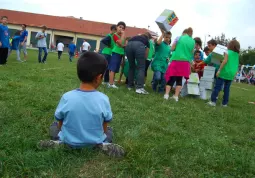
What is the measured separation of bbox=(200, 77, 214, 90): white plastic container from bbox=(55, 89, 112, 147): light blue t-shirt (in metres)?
5.65

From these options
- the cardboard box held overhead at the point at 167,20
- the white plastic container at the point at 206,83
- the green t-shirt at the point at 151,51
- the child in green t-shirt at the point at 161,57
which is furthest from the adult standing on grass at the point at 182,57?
the white plastic container at the point at 206,83

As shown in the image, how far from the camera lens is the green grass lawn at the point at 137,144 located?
2361 millimetres

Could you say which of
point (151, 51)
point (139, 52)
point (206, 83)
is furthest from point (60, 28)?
point (139, 52)

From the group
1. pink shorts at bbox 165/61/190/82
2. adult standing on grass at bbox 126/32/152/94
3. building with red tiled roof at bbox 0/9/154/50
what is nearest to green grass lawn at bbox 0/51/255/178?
pink shorts at bbox 165/61/190/82

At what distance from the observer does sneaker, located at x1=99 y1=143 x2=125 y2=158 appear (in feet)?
8.56

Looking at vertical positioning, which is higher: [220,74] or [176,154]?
[220,74]

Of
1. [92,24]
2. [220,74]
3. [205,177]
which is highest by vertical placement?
[92,24]

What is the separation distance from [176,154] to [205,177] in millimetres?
433

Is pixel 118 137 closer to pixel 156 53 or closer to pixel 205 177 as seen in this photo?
pixel 205 177

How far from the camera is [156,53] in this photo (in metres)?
7.48

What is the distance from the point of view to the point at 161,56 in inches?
290

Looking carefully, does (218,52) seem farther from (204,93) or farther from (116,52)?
(116,52)

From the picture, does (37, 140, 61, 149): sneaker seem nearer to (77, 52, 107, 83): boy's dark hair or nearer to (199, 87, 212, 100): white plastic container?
(77, 52, 107, 83): boy's dark hair

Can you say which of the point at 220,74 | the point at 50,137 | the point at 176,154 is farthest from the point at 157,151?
the point at 220,74
